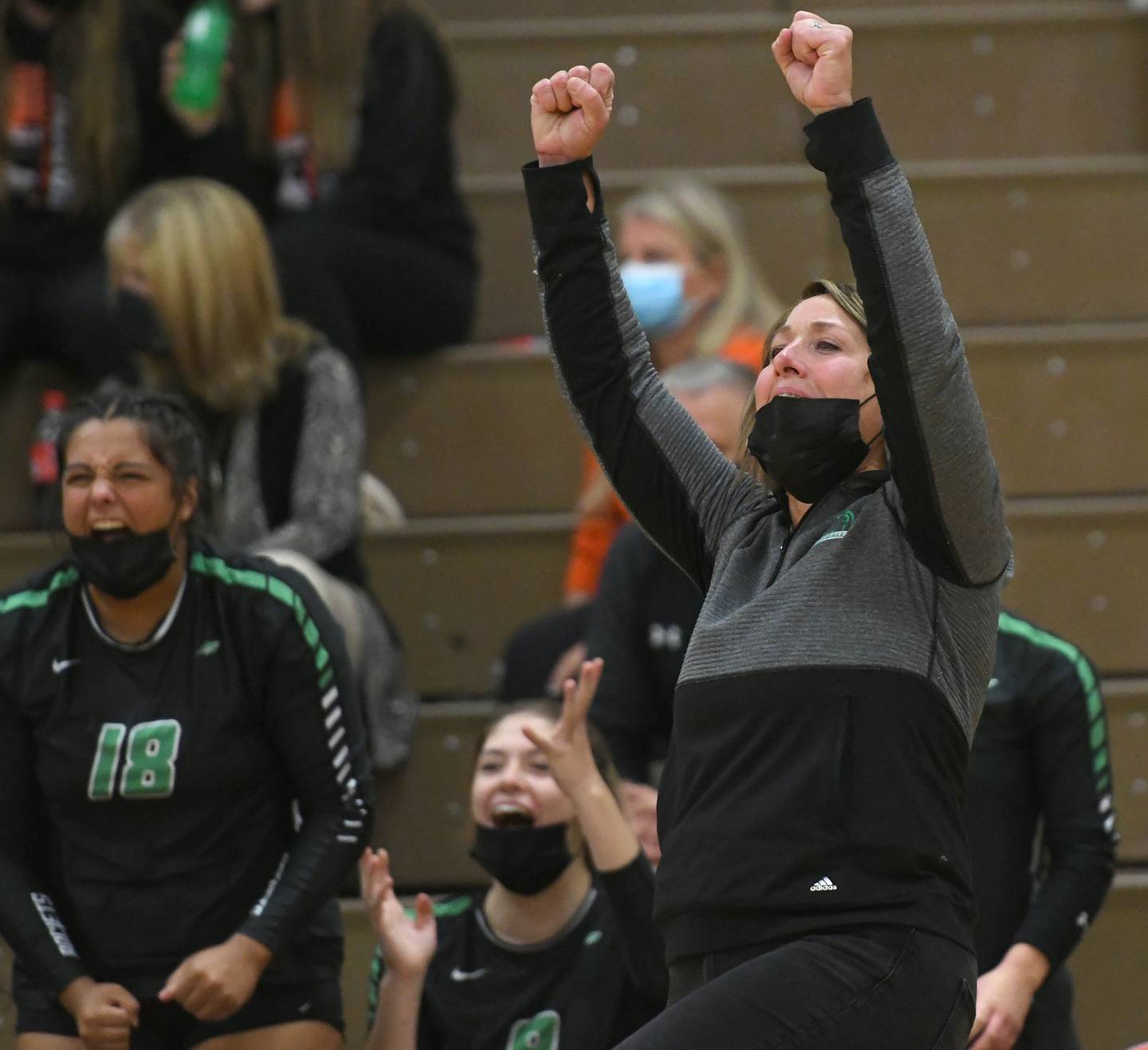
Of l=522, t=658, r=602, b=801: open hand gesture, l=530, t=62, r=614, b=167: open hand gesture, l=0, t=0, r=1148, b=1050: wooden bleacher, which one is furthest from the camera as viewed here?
l=0, t=0, r=1148, b=1050: wooden bleacher

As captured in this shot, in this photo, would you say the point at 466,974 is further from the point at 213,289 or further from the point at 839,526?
the point at 213,289

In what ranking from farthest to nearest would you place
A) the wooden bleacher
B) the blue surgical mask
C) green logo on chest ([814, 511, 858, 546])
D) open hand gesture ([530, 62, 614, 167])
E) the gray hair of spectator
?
the blue surgical mask → the wooden bleacher → the gray hair of spectator → open hand gesture ([530, 62, 614, 167]) → green logo on chest ([814, 511, 858, 546])

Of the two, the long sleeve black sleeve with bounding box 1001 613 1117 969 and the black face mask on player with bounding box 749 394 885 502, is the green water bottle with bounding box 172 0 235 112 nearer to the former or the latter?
the long sleeve black sleeve with bounding box 1001 613 1117 969

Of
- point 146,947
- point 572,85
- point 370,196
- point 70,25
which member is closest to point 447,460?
point 370,196

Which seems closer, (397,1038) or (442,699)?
(397,1038)

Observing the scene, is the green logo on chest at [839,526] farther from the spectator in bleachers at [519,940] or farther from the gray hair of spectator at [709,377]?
the gray hair of spectator at [709,377]

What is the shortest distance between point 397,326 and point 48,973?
1.88 metres

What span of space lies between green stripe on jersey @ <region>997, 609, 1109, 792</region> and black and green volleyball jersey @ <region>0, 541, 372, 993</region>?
94 cm

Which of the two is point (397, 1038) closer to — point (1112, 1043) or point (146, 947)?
point (146, 947)

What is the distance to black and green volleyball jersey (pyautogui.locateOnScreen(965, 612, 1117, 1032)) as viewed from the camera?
2.72 m

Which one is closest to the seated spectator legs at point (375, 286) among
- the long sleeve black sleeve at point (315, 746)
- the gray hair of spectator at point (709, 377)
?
the gray hair of spectator at point (709, 377)

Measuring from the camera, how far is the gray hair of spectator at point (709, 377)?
3176mm

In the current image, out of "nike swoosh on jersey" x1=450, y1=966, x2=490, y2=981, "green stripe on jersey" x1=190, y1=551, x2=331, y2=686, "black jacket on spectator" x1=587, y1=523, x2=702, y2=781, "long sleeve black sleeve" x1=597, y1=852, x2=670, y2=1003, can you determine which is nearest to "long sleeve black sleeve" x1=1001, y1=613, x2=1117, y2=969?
"long sleeve black sleeve" x1=597, y1=852, x2=670, y2=1003

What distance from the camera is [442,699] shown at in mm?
3955
